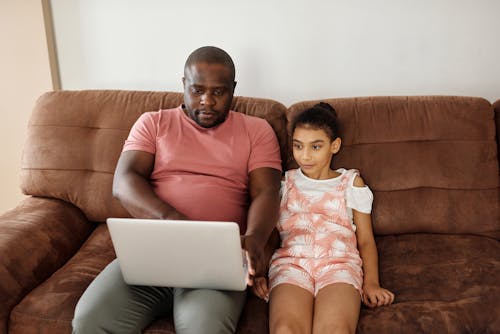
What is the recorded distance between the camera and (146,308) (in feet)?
4.78

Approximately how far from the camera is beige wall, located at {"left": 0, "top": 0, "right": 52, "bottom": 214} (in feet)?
7.54

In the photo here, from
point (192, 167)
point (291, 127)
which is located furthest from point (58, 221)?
point (291, 127)

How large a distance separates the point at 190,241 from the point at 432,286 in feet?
2.75

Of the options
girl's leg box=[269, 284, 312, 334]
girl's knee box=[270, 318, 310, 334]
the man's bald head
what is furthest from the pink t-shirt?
girl's knee box=[270, 318, 310, 334]

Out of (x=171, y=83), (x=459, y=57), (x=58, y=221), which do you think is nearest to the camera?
(x=58, y=221)

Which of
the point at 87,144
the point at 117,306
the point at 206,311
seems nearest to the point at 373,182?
the point at 206,311

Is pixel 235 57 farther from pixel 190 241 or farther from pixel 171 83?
pixel 190 241

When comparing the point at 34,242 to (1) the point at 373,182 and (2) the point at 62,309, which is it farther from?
(1) the point at 373,182

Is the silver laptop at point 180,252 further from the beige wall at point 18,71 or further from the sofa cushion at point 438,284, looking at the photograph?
the beige wall at point 18,71

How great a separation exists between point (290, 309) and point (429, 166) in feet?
2.75

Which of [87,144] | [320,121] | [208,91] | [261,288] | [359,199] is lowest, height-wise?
[261,288]

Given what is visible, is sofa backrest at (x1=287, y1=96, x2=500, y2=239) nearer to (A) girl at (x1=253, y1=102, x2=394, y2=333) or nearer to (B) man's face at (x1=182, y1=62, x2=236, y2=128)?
(A) girl at (x1=253, y1=102, x2=394, y2=333)

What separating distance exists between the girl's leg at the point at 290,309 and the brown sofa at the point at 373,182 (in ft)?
0.43

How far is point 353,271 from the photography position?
158 centimetres
